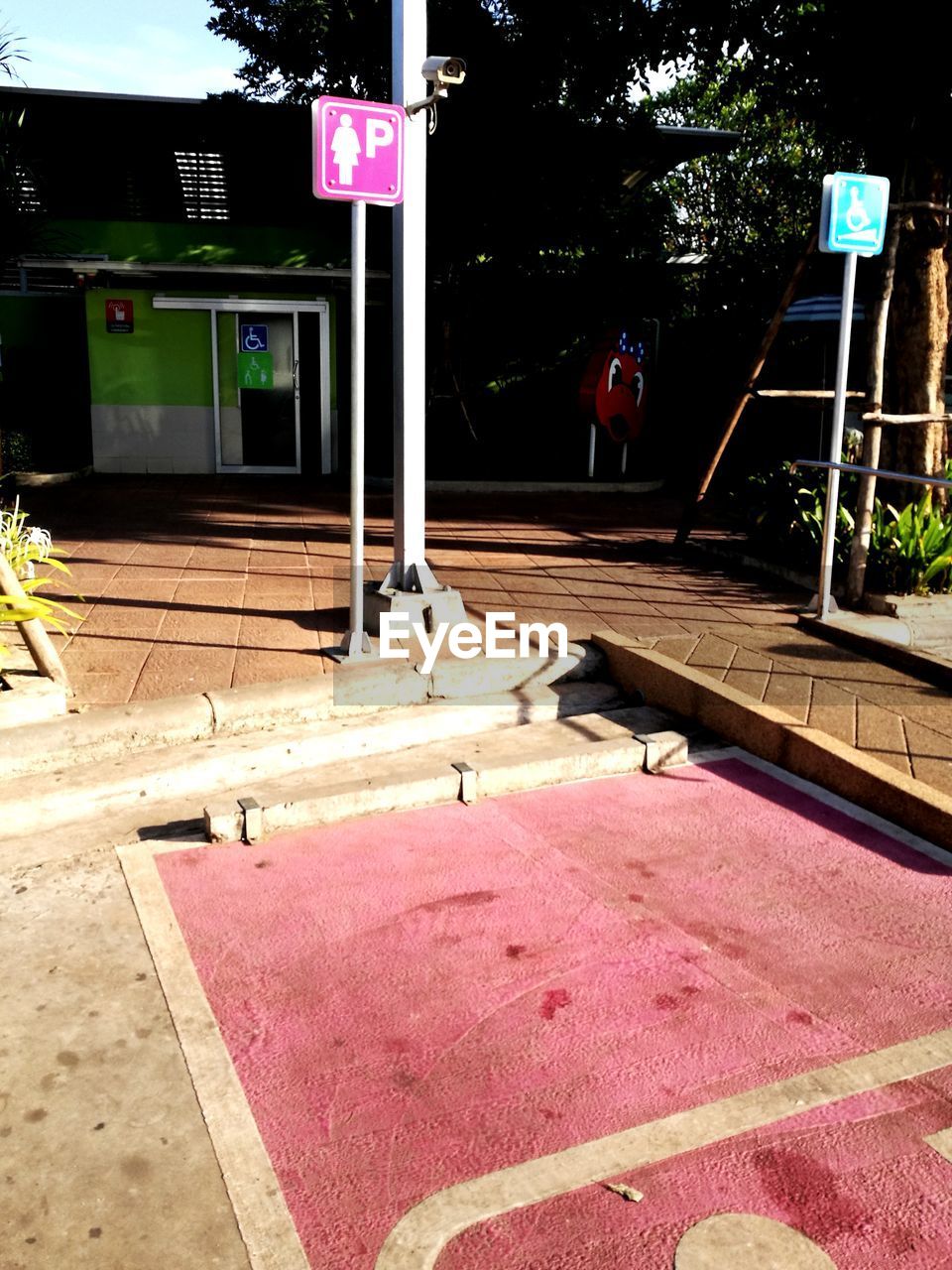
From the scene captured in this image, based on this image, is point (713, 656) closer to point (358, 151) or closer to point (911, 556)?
point (911, 556)

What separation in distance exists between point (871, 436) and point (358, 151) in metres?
3.81

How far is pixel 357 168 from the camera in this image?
18.1 feet

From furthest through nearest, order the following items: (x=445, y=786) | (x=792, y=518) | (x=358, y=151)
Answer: (x=792, y=518) → (x=358, y=151) → (x=445, y=786)

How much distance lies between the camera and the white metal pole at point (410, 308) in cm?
602

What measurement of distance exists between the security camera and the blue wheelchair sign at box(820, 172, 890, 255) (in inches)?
93.9

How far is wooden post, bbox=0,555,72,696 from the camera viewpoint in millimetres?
5523

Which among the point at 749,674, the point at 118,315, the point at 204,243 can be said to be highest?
the point at 204,243

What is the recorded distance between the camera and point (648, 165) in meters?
15.2

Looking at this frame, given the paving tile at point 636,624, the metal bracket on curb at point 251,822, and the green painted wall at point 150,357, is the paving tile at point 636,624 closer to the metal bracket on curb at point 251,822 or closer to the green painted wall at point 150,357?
the metal bracket on curb at point 251,822

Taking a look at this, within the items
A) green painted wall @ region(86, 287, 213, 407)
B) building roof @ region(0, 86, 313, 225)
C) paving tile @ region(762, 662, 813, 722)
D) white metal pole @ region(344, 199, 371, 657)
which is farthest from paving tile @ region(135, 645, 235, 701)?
building roof @ region(0, 86, 313, 225)

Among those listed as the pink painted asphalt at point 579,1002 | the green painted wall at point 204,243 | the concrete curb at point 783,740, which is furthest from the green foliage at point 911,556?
the green painted wall at point 204,243

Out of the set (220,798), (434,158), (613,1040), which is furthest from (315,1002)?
(434,158)

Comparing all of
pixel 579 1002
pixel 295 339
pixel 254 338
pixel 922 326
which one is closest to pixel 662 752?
pixel 579 1002

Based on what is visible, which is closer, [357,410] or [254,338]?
[357,410]
